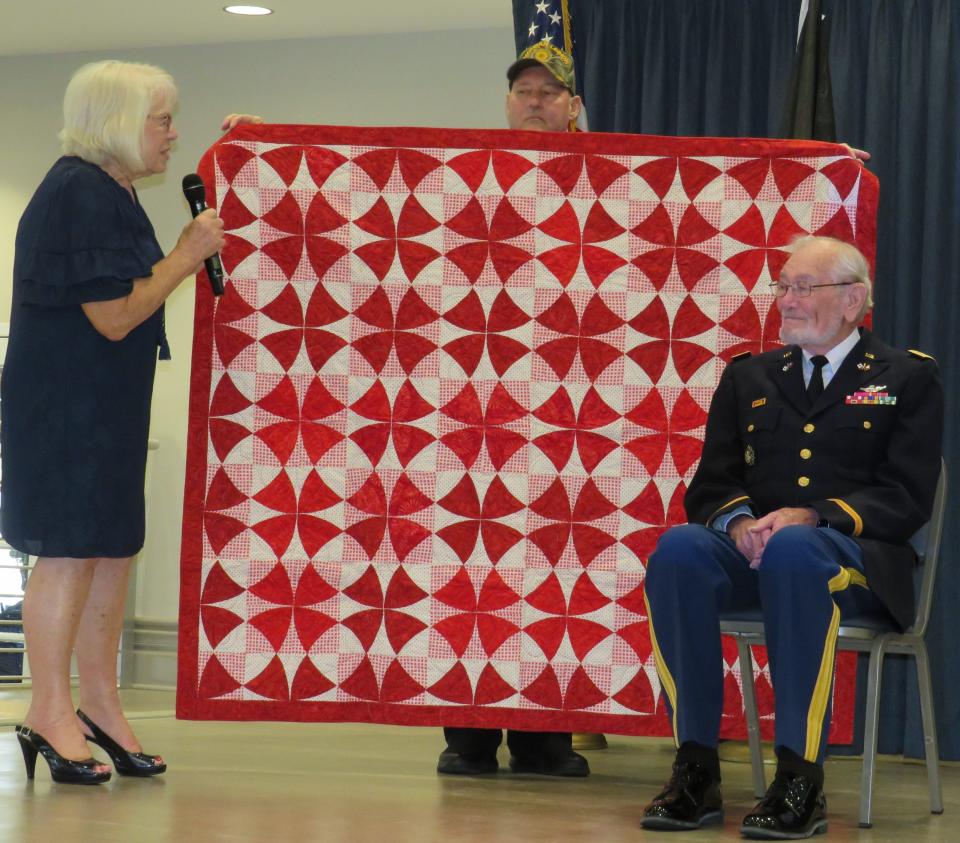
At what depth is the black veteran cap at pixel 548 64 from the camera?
3.71m

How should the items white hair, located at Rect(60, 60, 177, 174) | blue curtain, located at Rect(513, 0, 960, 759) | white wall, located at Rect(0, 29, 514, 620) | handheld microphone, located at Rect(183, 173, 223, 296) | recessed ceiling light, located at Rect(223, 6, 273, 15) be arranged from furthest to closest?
1. white wall, located at Rect(0, 29, 514, 620)
2. recessed ceiling light, located at Rect(223, 6, 273, 15)
3. blue curtain, located at Rect(513, 0, 960, 759)
4. handheld microphone, located at Rect(183, 173, 223, 296)
5. white hair, located at Rect(60, 60, 177, 174)

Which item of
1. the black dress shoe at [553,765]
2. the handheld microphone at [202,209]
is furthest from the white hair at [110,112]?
the black dress shoe at [553,765]

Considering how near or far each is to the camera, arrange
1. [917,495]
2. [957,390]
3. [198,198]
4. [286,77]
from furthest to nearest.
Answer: [286,77] < [957,390] < [198,198] < [917,495]

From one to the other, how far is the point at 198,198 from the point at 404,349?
0.55 m

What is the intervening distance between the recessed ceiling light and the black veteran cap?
2.14 metres

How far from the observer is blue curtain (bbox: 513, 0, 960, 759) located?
4031 mm

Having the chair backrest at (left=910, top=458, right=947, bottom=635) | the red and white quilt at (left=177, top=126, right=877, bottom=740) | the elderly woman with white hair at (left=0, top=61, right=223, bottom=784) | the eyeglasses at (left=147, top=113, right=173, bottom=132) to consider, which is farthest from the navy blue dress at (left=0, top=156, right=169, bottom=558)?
the chair backrest at (left=910, top=458, right=947, bottom=635)

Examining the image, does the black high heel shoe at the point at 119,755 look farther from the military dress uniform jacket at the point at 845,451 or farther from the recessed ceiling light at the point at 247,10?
the recessed ceiling light at the point at 247,10

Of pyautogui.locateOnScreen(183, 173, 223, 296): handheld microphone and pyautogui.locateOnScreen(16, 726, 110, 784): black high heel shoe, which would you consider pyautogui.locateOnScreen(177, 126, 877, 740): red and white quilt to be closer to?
pyautogui.locateOnScreen(183, 173, 223, 296): handheld microphone

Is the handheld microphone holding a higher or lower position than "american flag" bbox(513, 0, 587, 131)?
lower

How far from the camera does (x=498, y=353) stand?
10.8 ft

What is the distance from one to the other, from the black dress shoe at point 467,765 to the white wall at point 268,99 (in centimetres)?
292

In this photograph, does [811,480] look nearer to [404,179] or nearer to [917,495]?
[917,495]

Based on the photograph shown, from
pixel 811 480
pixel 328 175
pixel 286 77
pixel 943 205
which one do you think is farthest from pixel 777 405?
pixel 286 77
